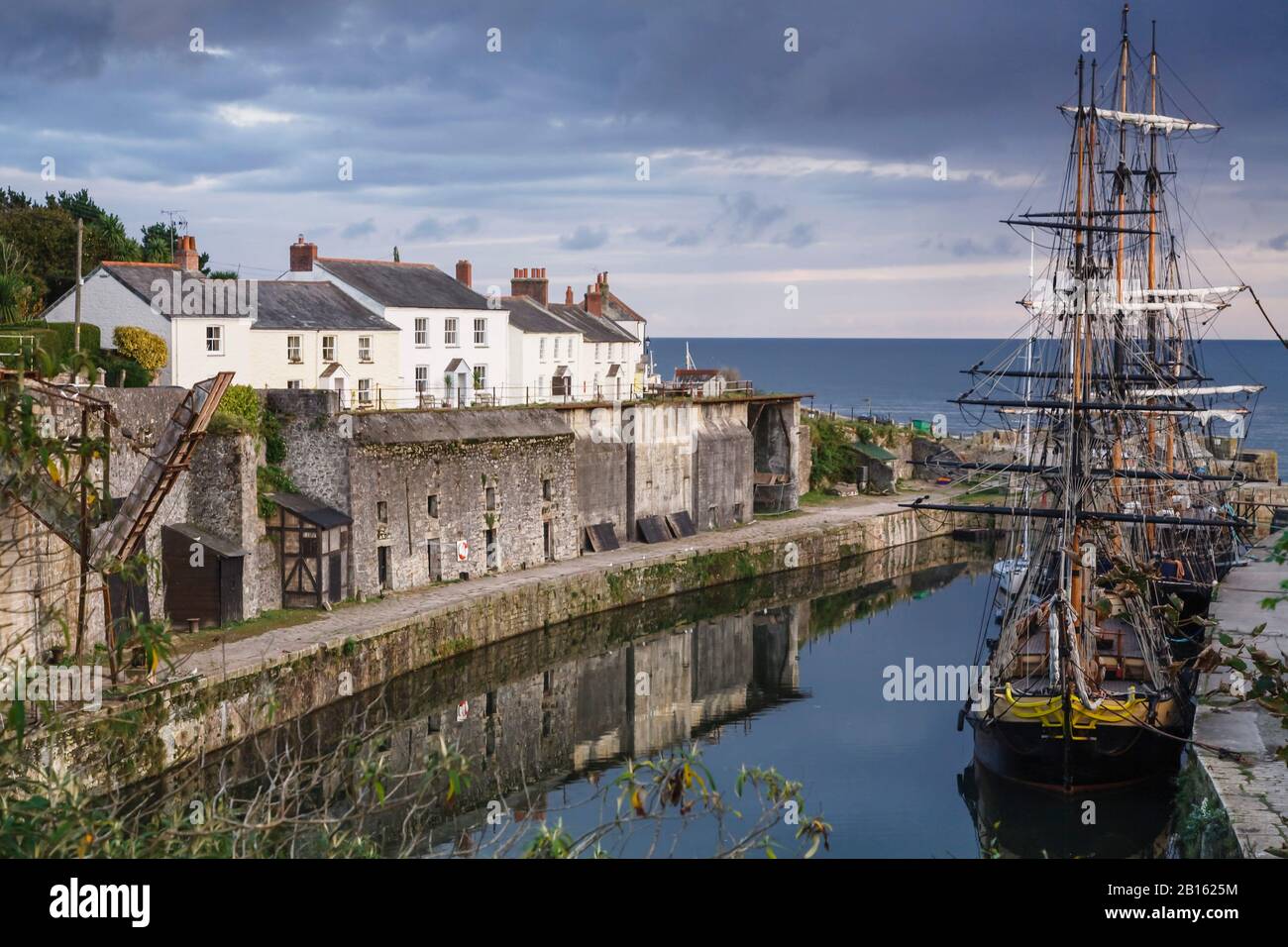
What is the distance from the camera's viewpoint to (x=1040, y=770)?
85.6 feet

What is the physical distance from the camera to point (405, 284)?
43625 millimetres

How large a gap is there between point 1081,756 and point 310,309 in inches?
907

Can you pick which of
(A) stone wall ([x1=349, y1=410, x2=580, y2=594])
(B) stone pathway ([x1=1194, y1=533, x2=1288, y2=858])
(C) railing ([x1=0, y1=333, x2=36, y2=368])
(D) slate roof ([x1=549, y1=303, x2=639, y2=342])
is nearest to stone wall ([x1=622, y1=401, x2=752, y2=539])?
(A) stone wall ([x1=349, y1=410, x2=580, y2=594])

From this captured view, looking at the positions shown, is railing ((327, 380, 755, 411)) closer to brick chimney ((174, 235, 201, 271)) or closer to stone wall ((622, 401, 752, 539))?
stone wall ((622, 401, 752, 539))

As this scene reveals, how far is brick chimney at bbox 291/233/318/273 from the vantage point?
41594mm

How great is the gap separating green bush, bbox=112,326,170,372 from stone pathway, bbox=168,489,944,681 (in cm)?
741

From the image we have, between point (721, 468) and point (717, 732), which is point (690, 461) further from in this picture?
point (717, 732)

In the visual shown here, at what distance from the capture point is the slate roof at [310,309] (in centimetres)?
3695

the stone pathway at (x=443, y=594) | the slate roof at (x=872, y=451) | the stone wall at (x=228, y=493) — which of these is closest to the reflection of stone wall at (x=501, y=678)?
the stone pathway at (x=443, y=594)

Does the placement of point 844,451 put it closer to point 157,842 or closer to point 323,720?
point 323,720

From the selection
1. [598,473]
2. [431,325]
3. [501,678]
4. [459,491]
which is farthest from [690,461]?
[501,678]
